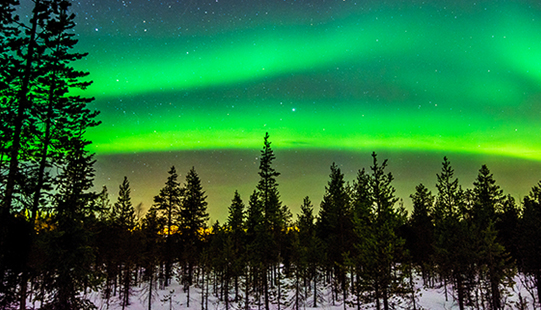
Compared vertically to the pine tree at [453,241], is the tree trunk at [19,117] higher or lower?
higher

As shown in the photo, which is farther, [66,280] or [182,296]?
[182,296]

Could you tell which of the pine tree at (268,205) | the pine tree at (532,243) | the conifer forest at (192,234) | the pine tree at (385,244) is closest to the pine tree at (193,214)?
the conifer forest at (192,234)

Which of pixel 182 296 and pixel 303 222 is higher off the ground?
pixel 303 222

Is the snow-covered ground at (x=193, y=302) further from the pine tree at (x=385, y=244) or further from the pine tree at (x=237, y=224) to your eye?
the pine tree at (x=385, y=244)

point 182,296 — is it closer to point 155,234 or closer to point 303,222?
point 155,234

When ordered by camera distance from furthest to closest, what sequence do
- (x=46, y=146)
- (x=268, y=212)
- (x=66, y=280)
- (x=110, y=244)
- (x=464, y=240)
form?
(x=110, y=244), (x=268, y=212), (x=464, y=240), (x=66, y=280), (x=46, y=146)

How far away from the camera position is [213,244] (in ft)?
159

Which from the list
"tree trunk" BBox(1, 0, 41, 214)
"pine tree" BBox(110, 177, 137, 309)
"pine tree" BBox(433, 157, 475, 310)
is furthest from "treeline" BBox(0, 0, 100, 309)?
"pine tree" BBox(433, 157, 475, 310)

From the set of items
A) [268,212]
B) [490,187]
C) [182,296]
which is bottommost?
[182,296]

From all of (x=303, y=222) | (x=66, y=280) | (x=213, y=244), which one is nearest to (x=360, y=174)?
(x=303, y=222)

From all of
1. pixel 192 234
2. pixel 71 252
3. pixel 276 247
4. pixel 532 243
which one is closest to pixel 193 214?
pixel 192 234

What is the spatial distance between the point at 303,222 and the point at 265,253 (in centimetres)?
1394

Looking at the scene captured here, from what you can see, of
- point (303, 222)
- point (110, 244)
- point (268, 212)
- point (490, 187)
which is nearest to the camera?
point (268, 212)

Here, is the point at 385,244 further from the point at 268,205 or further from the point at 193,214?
the point at 193,214
